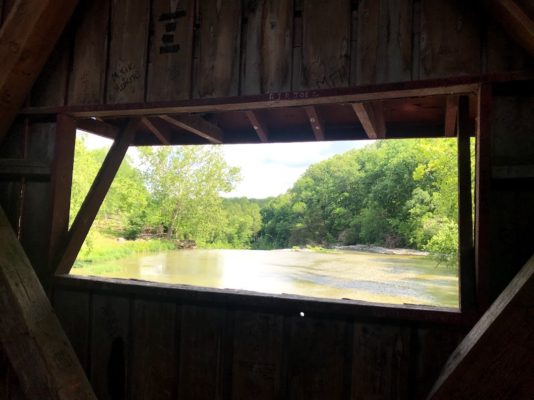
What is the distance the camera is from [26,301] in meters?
1.96

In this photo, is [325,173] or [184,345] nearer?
[184,345]

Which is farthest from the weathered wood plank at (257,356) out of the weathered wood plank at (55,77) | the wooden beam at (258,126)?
the weathered wood plank at (55,77)

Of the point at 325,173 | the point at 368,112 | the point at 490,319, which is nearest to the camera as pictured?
the point at 490,319

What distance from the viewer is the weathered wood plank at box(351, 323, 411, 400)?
1.96 metres

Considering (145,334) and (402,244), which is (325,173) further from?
(145,334)

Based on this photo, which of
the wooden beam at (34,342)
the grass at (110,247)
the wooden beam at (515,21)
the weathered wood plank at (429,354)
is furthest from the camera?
the grass at (110,247)

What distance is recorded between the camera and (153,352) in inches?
95.4

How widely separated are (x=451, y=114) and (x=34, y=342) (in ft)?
10.9

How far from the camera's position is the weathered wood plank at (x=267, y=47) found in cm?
224

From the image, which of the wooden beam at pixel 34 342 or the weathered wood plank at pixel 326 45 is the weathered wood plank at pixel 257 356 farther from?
the weathered wood plank at pixel 326 45

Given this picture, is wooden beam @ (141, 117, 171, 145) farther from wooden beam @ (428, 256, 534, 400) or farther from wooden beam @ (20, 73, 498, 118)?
wooden beam @ (428, 256, 534, 400)

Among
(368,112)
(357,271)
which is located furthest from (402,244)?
(368,112)

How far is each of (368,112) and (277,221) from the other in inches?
2146

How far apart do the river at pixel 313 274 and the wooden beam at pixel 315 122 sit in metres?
15.7
